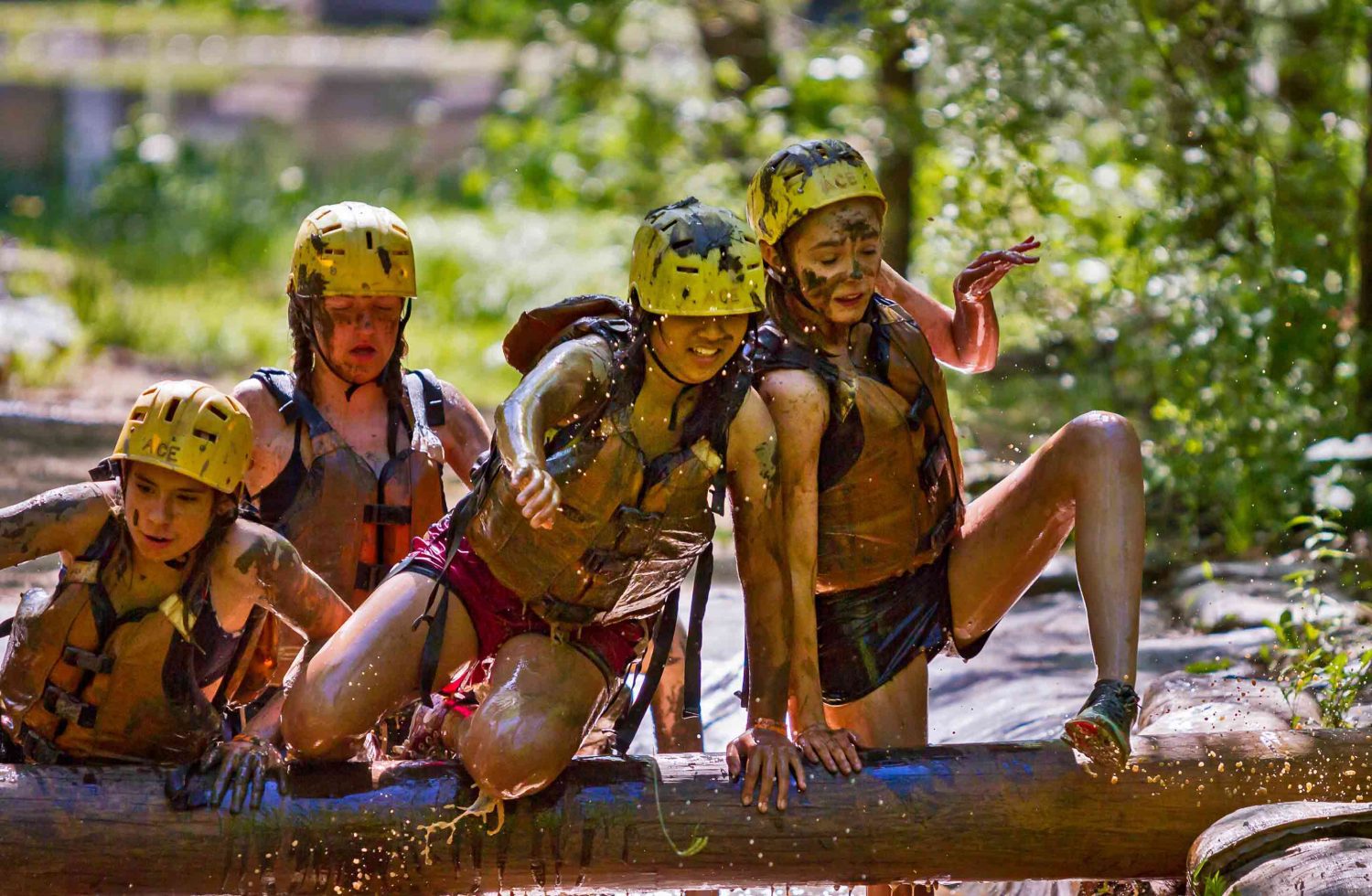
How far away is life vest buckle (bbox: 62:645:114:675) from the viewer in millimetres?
4316

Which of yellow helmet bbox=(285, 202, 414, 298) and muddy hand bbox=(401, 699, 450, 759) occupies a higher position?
yellow helmet bbox=(285, 202, 414, 298)

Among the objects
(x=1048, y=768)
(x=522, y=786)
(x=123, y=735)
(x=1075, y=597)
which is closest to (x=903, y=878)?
(x=1048, y=768)

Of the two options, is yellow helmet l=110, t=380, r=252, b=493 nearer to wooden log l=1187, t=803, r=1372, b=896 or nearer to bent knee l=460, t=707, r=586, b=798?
bent knee l=460, t=707, r=586, b=798

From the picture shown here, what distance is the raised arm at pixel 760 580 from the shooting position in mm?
4309

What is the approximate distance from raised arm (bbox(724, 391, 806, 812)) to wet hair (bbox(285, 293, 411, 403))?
1363 mm

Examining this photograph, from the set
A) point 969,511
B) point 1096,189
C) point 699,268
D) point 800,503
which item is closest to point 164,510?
point 699,268

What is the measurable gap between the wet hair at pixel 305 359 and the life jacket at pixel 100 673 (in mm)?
985

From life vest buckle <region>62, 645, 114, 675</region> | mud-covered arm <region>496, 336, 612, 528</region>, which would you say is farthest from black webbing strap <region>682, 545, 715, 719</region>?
life vest buckle <region>62, 645, 114, 675</region>

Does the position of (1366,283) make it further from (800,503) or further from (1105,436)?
(800,503)

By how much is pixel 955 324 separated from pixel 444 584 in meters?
1.83

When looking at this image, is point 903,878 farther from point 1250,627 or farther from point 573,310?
point 1250,627

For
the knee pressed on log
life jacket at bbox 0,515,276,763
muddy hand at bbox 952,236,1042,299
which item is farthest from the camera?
muddy hand at bbox 952,236,1042,299

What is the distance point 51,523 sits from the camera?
170 inches

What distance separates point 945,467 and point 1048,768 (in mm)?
970
